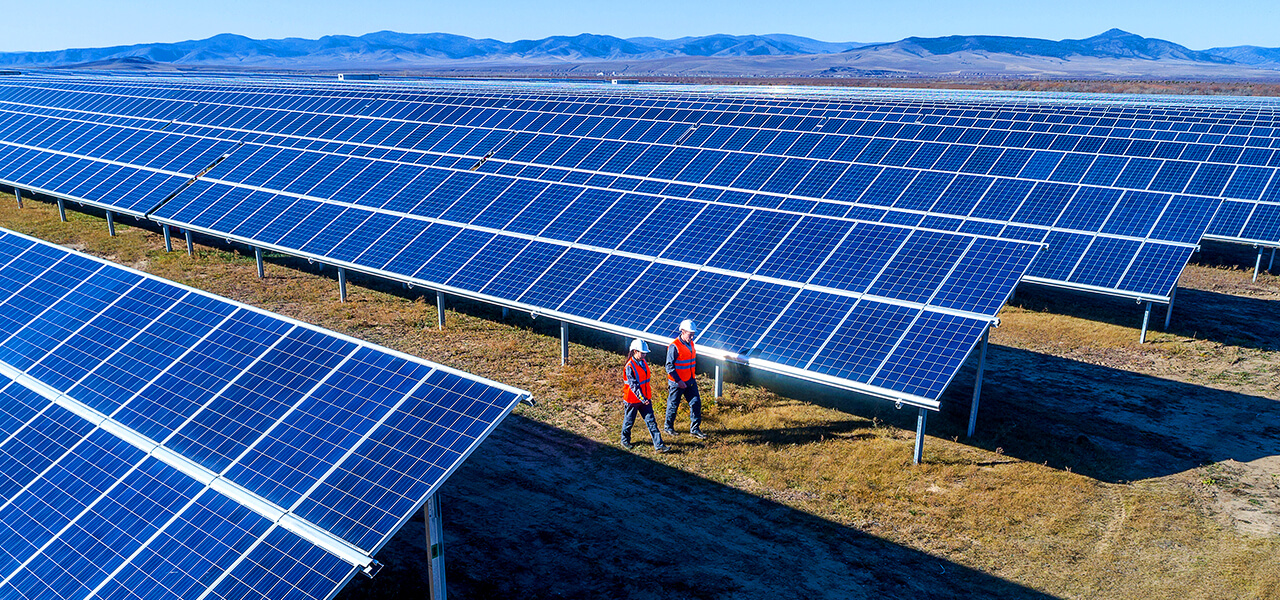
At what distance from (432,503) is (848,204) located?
17139 mm

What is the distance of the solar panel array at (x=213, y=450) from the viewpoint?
7.03m

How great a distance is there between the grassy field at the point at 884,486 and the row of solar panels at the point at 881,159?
624cm

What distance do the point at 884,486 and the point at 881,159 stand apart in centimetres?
1565

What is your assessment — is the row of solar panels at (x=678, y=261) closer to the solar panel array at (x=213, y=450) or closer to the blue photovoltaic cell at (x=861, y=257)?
the blue photovoltaic cell at (x=861, y=257)

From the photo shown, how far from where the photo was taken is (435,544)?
26.3 feet

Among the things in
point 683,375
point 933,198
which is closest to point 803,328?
point 683,375

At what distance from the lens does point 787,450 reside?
14.0 metres

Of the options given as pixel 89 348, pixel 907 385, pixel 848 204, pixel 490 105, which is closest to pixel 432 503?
pixel 89 348

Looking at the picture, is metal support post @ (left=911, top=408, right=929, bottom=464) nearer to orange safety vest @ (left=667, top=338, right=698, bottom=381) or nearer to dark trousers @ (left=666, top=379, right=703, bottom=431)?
dark trousers @ (left=666, top=379, right=703, bottom=431)

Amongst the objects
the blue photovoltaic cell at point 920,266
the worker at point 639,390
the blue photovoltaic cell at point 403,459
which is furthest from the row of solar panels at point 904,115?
the blue photovoltaic cell at point 403,459

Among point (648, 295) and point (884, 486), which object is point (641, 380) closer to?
point (648, 295)

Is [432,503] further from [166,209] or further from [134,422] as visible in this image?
[166,209]

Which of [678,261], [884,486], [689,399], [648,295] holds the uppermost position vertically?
[678,261]

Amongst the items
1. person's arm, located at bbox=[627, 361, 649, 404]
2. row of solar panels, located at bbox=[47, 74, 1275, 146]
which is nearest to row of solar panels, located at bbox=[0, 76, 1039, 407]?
person's arm, located at bbox=[627, 361, 649, 404]
